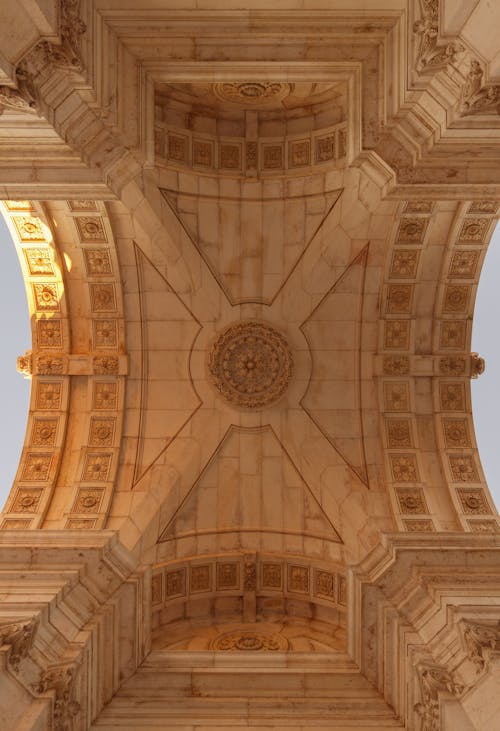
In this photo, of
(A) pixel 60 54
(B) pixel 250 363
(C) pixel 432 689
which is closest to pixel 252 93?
(B) pixel 250 363

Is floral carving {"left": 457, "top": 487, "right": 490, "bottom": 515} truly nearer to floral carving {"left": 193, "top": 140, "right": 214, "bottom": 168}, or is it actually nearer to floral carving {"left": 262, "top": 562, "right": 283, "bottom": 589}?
floral carving {"left": 262, "top": 562, "right": 283, "bottom": 589}

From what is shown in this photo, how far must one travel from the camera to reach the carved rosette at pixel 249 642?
17.0 metres

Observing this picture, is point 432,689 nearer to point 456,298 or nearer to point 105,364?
point 456,298

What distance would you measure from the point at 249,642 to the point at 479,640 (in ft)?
22.4

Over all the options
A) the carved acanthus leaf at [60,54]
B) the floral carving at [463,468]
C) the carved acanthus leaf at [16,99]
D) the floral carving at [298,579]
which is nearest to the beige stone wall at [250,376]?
the floral carving at [298,579]

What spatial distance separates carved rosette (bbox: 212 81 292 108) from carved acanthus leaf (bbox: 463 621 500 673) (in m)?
11.4

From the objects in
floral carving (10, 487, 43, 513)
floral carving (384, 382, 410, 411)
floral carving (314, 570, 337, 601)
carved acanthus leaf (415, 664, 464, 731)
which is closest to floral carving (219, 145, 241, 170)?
floral carving (384, 382, 410, 411)

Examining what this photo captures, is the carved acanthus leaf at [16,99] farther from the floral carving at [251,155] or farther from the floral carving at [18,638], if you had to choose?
the floral carving at [251,155]

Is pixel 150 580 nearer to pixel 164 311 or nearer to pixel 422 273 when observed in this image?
pixel 164 311

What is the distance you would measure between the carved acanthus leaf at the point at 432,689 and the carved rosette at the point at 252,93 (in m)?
11.9

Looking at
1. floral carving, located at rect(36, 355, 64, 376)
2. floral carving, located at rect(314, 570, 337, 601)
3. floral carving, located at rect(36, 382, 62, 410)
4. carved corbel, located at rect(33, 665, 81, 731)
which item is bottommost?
carved corbel, located at rect(33, 665, 81, 731)

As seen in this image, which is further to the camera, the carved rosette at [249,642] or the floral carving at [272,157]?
the floral carving at [272,157]

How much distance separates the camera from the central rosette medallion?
1962 cm

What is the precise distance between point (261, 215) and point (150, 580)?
8.87 meters
